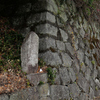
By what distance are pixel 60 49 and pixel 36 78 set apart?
111 centimetres

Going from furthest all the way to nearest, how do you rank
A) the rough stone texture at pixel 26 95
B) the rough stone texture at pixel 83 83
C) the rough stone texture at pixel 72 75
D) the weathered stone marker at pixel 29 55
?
1. the rough stone texture at pixel 83 83
2. the rough stone texture at pixel 72 75
3. the weathered stone marker at pixel 29 55
4. the rough stone texture at pixel 26 95

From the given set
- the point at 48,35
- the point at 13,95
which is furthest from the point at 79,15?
the point at 13,95

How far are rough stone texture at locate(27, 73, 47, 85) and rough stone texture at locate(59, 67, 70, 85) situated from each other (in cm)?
57

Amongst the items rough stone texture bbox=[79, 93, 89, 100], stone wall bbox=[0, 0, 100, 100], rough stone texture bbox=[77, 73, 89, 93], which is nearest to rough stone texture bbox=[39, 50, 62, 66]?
stone wall bbox=[0, 0, 100, 100]

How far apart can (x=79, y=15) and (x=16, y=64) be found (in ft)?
10.3

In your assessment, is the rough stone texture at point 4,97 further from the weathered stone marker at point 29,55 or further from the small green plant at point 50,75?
the small green plant at point 50,75

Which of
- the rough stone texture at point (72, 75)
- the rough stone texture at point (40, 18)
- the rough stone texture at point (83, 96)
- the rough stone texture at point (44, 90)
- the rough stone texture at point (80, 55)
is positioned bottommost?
the rough stone texture at point (83, 96)

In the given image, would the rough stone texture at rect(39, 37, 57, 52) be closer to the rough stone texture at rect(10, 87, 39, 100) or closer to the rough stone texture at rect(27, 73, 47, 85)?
the rough stone texture at rect(27, 73, 47, 85)

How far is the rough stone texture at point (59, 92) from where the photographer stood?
2658 millimetres

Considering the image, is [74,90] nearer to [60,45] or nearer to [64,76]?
[64,76]

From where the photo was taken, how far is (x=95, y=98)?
172 inches

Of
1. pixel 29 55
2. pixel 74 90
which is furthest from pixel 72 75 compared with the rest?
pixel 29 55

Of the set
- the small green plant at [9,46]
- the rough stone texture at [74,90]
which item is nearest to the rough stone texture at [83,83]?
the rough stone texture at [74,90]

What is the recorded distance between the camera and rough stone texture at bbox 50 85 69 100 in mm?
2658
